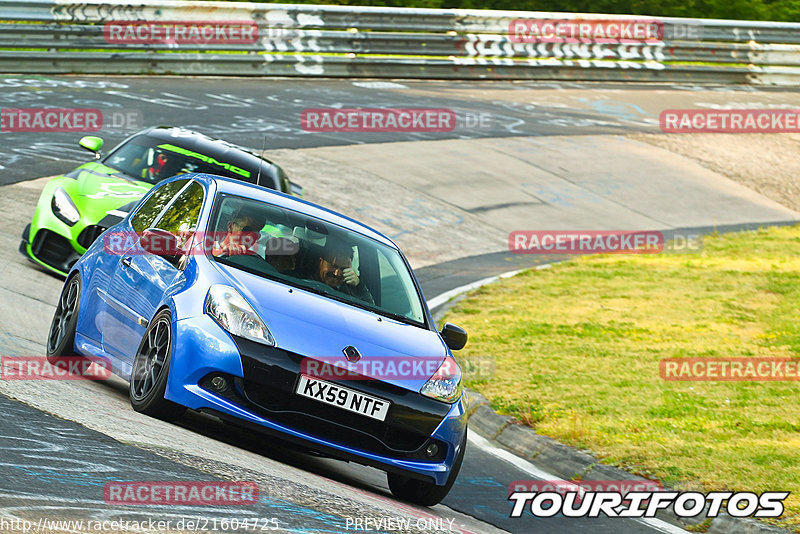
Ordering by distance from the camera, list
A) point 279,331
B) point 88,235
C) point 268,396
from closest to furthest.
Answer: point 268,396 → point 279,331 → point 88,235

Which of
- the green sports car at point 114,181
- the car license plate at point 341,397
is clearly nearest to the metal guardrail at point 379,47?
the green sports car at point 114,181

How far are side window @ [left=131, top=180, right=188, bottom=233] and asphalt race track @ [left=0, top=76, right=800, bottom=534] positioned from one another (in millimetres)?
1126

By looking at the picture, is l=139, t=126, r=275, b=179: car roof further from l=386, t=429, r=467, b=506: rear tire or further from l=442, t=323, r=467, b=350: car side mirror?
l=386, t=429, r=467, b=506: rear tire

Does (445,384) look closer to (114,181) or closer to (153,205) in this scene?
(153,205)

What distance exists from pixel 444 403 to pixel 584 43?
23817mm

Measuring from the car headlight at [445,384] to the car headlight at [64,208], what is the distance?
5.44m

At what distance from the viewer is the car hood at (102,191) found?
11.6m

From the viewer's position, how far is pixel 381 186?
1998 centimetres

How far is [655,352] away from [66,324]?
247 inches

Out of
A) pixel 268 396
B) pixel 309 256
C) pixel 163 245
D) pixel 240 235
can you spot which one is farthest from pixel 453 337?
pixel 163 245

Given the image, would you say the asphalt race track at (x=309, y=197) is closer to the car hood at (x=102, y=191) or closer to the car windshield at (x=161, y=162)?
the car hood at (x=102, y=191)

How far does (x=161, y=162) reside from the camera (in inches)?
498

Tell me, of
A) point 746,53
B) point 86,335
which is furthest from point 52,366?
point 746,53

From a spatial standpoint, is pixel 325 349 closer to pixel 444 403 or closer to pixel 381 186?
pixel 444 403
